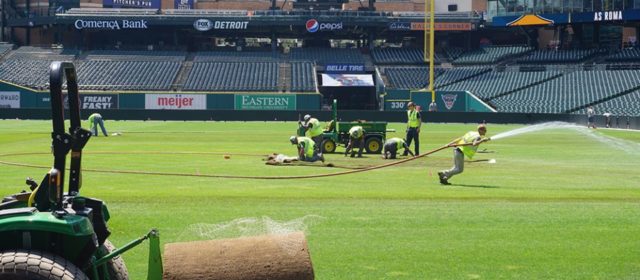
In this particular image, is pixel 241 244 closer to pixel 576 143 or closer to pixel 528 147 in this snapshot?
pixel 528 147

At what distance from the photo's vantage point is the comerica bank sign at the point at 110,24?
97.1m

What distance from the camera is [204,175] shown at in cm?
2586

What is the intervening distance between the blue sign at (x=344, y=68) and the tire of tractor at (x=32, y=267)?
285 ft

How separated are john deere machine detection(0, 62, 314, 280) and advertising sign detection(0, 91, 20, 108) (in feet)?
265

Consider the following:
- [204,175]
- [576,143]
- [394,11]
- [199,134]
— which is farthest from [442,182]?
[394,11]

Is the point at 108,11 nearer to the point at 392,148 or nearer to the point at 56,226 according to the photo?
the point at 392,148

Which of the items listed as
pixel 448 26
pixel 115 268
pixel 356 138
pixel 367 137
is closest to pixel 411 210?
pixel 115 268

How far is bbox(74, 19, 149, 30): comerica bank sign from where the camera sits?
97.1 metres

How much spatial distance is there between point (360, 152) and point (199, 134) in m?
20.4

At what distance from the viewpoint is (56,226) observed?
23.2 ft

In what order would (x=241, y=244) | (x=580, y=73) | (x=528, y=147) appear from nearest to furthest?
1. (x=241, y=244)
2. (x=528, y=147)
3. (x=580, y=73)

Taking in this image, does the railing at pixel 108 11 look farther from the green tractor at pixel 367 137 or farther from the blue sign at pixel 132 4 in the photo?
the green tractor at pixel 367 137

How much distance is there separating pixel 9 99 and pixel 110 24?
14683 mm

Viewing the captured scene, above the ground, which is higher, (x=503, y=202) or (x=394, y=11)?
(x=394, y=11)
